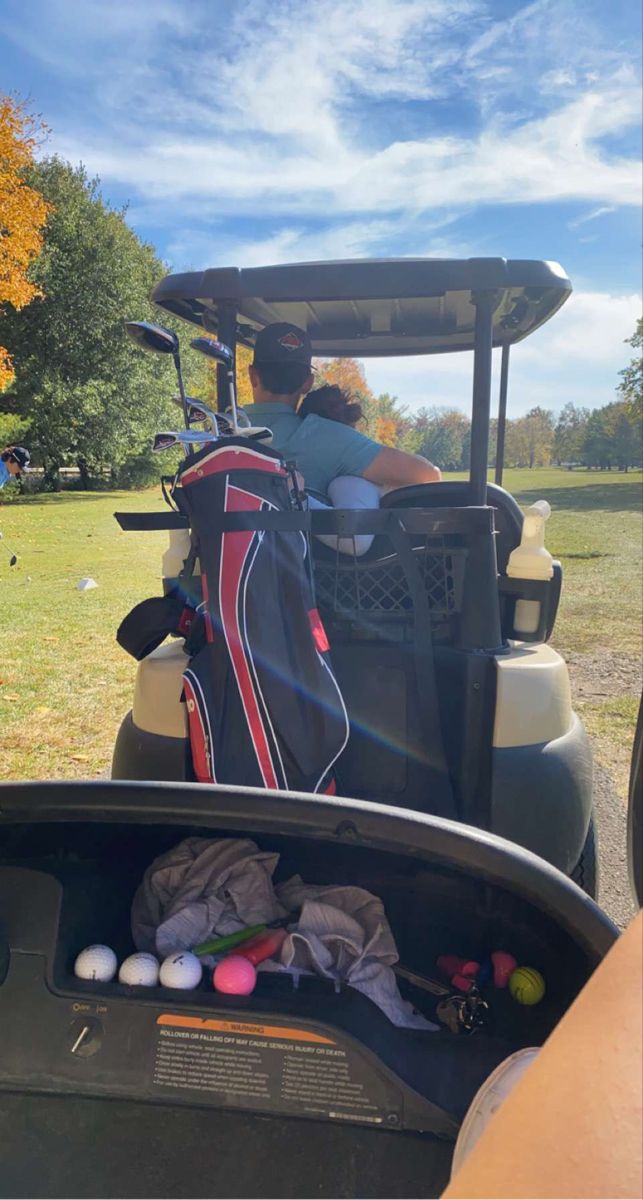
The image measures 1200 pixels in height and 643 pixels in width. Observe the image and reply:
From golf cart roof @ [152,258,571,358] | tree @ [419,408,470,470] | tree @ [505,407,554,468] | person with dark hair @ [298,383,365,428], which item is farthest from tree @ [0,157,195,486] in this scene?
tree @ [505,407,554,468]

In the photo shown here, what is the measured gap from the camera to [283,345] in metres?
2.61

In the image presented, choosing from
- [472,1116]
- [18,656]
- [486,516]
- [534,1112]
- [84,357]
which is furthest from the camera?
[84,357]

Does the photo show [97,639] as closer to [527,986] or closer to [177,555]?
[177,555]

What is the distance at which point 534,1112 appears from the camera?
1.61 feet

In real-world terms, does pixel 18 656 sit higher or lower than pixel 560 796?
lower

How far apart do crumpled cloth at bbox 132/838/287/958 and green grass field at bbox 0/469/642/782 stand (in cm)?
270

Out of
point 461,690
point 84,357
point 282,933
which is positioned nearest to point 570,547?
point 461,690

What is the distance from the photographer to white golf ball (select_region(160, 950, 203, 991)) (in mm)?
1287

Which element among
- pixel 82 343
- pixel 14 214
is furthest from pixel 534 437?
pixel 14 214

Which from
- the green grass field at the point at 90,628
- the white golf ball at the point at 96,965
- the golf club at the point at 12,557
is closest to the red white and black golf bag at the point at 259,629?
the white golf ball at the point at 96,965

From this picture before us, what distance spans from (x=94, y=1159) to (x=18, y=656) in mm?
5710

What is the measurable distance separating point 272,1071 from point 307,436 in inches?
71.6

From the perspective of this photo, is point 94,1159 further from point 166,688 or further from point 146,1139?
point 166,688

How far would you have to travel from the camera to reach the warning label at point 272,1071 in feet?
3.88
